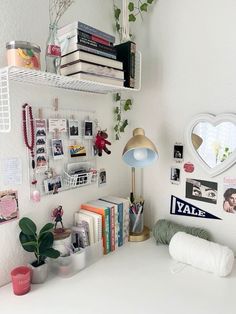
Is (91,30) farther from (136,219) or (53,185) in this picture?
(136,219)

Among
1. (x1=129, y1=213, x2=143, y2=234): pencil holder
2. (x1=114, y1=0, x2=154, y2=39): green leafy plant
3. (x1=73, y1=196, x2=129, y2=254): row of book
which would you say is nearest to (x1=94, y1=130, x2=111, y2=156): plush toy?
(x1=73, y1=196, x2=129, y2=254): row of book

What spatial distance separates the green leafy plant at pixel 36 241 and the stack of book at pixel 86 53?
24.5 inches

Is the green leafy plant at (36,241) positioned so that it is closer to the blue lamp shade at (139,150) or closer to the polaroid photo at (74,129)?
the polaroid photo at (74,129)

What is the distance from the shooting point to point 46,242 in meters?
1.03

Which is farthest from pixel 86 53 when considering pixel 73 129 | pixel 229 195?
pixel 229 195

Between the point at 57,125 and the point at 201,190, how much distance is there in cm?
78

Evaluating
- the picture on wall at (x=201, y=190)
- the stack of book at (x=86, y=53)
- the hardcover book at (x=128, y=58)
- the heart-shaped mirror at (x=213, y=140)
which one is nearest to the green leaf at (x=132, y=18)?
the hardcover book at (x=128, y=58)

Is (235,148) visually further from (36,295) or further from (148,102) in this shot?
(36,295)

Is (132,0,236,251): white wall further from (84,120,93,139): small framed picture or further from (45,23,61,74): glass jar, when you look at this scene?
(45,23,61,74): glass jar

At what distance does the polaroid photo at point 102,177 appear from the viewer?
4.58 feet

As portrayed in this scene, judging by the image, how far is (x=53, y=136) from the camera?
113 cm

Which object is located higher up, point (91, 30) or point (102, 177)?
point (91, 30)

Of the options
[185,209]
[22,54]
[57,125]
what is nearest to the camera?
[22,54]

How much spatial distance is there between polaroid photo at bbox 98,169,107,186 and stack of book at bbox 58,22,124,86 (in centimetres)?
51
